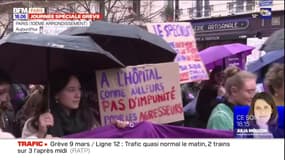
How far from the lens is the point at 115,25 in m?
3.31

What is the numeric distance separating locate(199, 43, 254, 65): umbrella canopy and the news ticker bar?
0.41 meters

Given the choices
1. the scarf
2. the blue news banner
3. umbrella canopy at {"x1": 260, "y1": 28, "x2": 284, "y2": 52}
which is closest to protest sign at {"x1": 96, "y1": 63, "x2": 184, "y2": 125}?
the scarf

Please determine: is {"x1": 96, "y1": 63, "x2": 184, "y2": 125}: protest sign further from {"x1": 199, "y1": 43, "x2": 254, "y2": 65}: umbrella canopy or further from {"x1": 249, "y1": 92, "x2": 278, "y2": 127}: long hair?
{"x1": 249, "y1": 92, "x2": 278, "y2": 127}: long hair

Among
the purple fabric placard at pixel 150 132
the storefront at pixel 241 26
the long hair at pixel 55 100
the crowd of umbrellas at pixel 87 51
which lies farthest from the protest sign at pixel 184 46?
the long hair at pixel 55 100

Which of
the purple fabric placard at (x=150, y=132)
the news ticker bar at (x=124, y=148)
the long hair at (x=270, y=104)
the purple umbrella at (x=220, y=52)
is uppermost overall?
the purple umbrella at (x=220, y=52)

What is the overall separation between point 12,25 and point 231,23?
42.9 inches

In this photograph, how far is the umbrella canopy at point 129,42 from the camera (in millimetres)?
3330

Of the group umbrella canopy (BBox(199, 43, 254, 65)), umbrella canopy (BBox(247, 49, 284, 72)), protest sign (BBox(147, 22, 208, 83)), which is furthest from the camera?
→ protest sign (BBox(147, 22, 208, 83))

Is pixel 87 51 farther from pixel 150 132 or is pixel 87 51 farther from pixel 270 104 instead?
pixel 270 104

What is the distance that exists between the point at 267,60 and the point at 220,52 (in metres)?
0.33

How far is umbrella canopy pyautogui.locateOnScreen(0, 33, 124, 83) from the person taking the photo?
3.39 metres

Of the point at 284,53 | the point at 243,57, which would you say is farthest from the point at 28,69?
the point at 284,53

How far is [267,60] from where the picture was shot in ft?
9.76

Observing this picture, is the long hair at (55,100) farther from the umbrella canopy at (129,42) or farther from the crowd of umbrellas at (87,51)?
the umbrella canopy at (129,42)
